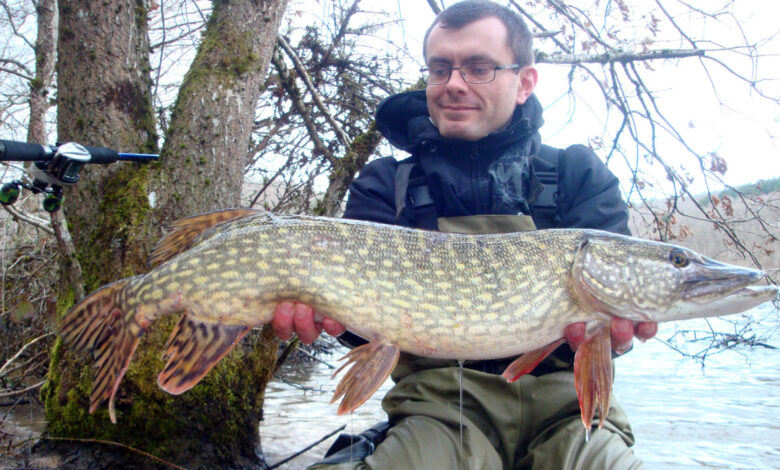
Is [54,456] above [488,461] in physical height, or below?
below

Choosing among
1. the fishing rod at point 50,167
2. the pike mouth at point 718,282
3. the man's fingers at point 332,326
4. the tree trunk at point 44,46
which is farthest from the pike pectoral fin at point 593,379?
the tree trunk at point 44,46

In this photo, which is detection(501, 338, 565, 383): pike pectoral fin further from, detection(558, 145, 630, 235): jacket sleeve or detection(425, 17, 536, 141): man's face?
detection(425, 17, 536, 141): man's face

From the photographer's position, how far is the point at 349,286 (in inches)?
79.0

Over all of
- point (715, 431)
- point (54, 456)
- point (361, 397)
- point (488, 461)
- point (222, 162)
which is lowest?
point (715, 431)

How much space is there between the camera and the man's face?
261 cm

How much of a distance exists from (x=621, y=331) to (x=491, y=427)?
623 mm

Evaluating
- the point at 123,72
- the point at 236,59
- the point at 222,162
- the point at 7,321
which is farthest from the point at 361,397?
the point at 7,321

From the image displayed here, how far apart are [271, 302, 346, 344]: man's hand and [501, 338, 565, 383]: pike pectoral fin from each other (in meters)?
0.63

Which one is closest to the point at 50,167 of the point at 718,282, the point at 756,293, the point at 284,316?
the point at 284,316

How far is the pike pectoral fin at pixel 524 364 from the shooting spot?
1.99 meters

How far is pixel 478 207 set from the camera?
2564 millimetres

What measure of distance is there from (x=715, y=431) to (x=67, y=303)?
3945 mm

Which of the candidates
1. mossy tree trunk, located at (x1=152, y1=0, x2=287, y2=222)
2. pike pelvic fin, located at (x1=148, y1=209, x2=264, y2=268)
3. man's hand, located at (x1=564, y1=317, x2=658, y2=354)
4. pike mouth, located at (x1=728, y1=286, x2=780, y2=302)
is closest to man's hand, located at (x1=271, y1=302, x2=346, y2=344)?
pike pelvic fin, located at (x1=148, y1=209, x2=264, y2=268)

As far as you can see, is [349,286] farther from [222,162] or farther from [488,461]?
[222,162]
